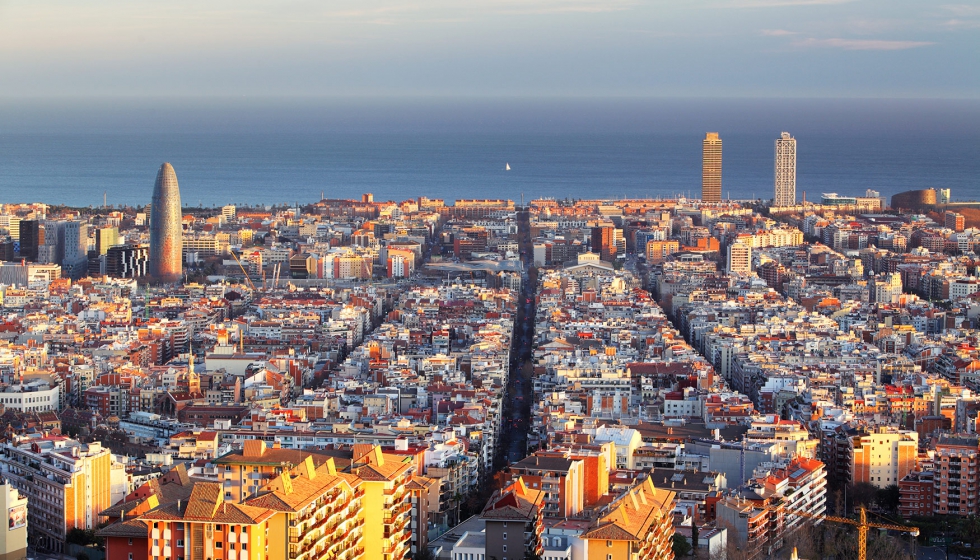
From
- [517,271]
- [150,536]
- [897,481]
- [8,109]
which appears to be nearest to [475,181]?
[517,271]

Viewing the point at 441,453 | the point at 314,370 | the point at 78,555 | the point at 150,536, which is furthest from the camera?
the point at 314,370

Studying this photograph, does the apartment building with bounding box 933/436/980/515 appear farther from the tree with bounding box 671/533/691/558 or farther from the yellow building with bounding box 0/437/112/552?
the yellow building with bounding box 0/437/112/552

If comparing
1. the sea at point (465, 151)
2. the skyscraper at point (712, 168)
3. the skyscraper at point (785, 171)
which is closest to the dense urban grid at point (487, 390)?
the skyscraper at point (785, 171)

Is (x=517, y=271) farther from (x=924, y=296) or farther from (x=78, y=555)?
(x=78, y=555)

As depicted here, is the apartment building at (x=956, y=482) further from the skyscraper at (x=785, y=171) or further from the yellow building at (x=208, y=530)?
the skyscraper at (x=785, y=171)

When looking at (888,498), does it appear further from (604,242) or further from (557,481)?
(604,242)

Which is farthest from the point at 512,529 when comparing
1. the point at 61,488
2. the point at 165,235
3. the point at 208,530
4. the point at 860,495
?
the point at 165,235

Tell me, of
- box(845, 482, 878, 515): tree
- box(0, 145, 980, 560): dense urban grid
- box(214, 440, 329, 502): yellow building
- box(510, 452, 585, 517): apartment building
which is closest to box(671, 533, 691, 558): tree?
box(0, 145, 980, 560): dense urban grid
